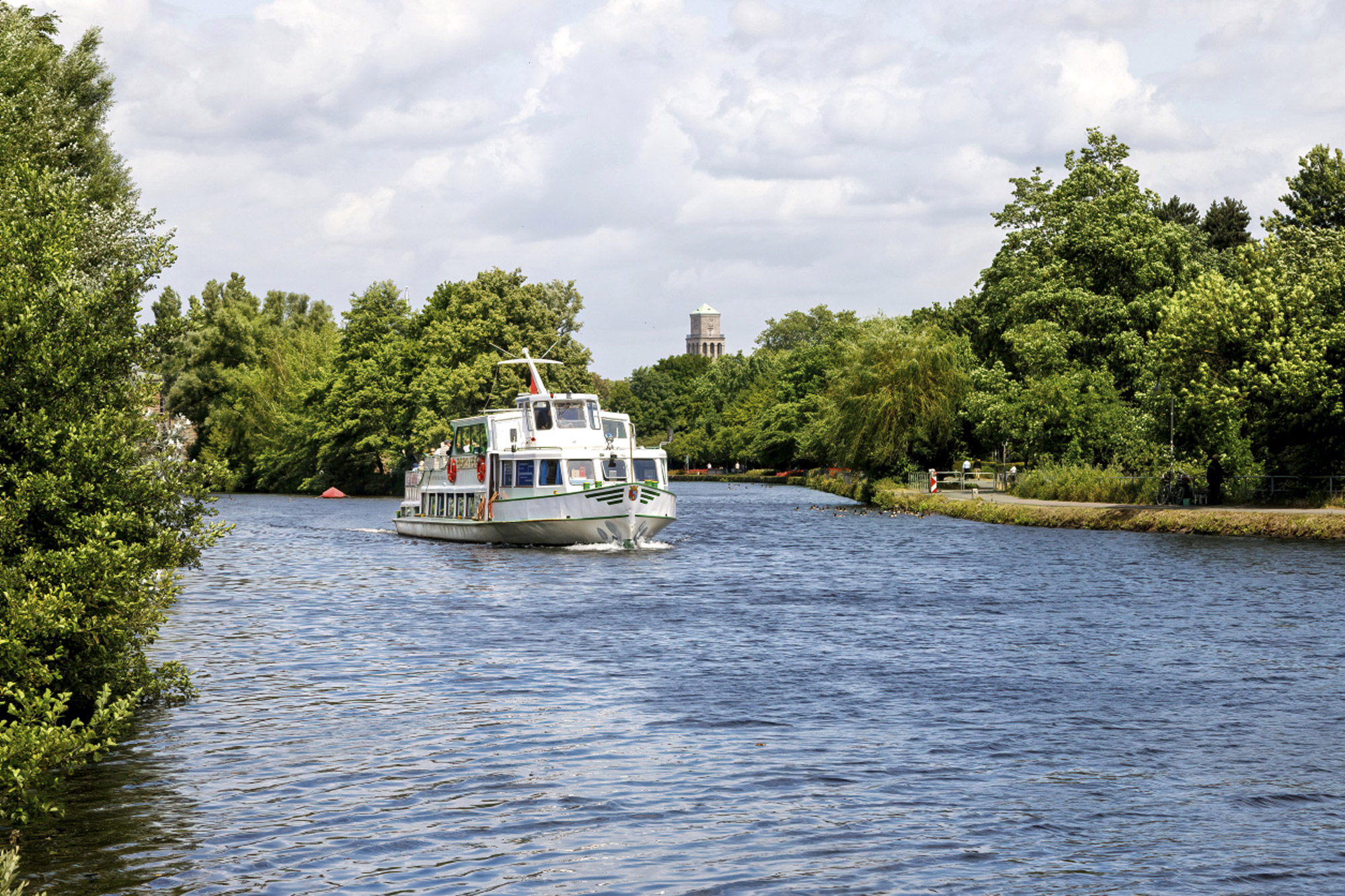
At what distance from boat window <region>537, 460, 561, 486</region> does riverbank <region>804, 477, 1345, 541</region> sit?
72.6ft

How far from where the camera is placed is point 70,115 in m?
32.3

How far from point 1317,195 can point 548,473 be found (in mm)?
35045

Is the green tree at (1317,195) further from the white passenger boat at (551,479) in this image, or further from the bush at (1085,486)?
the white passenger boat at (551,479)

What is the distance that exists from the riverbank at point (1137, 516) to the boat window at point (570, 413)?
2083cm

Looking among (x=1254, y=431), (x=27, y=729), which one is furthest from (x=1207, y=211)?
(x=27, y=729)

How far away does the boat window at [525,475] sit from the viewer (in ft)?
164

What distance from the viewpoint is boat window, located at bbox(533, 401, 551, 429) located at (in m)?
52.0

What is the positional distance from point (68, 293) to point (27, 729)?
5.94 metres

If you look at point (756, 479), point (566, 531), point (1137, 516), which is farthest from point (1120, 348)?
point (756, 479)

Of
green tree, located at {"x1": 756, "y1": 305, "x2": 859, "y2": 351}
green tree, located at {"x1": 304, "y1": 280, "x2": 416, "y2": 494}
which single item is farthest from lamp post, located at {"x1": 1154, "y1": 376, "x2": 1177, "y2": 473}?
green tree, located at {"x1": 756, "y1": 305, "x2": 859, "y2": 351}

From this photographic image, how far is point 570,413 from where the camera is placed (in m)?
52.2

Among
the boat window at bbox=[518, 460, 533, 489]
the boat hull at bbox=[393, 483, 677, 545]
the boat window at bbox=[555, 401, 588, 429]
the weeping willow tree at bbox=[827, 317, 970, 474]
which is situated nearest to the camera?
the boat hull at bbox=[393, 483, 677, 545]

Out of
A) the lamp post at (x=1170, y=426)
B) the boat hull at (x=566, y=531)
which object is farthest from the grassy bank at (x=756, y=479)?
the boat hull at (x=566, y=531)

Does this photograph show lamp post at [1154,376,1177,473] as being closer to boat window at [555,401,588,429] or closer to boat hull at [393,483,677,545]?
boat hull at [393,483,677,545]
